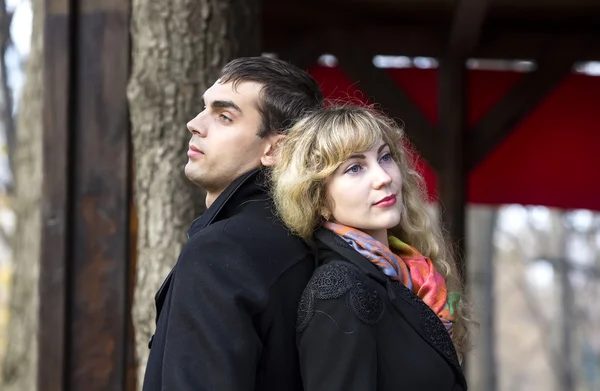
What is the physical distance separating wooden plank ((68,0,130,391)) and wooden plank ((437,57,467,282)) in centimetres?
222

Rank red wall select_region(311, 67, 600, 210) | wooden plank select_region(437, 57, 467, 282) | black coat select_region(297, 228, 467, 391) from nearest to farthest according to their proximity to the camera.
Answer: black coat select_region(297, 228, 467, 391) < wooden plank select_region(437, 57, 467, 282) < red wall select_region(311, 67, 600, 210)

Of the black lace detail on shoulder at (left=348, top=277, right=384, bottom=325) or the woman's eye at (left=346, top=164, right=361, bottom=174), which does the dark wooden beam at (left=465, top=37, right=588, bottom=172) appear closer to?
the woman's eye at (left=346, top=164, right=361, bottom=174)

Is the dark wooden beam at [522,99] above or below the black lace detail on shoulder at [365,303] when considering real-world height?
above

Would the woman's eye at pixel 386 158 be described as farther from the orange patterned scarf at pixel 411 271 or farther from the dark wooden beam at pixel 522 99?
the dark wooden beam at pixel 522 99

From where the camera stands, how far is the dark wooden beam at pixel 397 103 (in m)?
5.43

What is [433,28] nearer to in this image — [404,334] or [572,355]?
[404,334]

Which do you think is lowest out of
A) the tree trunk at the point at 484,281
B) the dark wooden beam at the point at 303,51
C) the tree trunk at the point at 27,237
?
the tree trunk at the point at 484,281

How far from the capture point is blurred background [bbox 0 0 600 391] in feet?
10.8

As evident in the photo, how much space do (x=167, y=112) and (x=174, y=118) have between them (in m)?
0.03

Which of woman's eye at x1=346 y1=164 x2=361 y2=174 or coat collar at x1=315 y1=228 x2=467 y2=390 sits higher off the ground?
woman's eye at x1=346 y1=164 x2=361 y2=174

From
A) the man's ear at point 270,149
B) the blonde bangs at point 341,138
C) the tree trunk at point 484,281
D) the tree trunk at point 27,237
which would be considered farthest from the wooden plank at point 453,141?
the tree trunk at point 484,281

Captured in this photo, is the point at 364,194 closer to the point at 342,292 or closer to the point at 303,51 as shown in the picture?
the point at 342,292

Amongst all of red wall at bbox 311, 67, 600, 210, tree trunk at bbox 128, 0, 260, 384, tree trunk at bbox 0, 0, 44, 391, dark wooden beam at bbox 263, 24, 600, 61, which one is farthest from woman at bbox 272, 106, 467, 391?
tree trunk at bbox 0, 0, 44, 391

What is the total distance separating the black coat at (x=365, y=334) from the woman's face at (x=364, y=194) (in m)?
0.07
